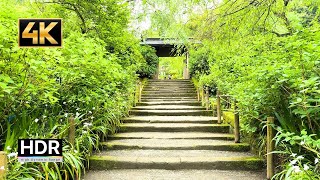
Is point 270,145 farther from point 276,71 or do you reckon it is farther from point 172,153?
point 172,153

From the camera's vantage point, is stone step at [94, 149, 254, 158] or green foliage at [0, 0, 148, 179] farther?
stone step at [94, 149, 254, 158]

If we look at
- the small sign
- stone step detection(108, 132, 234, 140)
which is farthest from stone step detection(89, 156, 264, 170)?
the small sign

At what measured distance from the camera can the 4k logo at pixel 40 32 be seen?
81.8 inches

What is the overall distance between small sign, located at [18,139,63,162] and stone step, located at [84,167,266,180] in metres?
2.13

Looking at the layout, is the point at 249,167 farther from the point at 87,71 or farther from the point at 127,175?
the point at 87,71

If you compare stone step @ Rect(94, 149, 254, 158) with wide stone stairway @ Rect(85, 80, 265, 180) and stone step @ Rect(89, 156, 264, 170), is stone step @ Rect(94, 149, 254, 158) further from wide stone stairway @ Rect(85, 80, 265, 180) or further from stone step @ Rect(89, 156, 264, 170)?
stone step @ Rect(89, 156, 264, 170)

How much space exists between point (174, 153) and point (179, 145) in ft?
1.10

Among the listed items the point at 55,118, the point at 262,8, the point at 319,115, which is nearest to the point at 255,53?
the point at 262,8

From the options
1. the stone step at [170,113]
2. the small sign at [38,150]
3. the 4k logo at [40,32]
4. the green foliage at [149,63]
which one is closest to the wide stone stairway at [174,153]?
the stone step at [170,113]

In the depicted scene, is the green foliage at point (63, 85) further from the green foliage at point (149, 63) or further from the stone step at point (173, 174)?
the green foliage at point (149, 63)

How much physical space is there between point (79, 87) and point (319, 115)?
3103 mm

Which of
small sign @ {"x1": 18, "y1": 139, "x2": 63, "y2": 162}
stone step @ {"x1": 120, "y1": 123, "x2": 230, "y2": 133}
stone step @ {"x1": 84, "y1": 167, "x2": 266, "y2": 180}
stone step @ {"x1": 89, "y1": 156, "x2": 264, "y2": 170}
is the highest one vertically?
small sign @ {"x1": 18, "y1": 139, "x2": 63, "y2": 162}

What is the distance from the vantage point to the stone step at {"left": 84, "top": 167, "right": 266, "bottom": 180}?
401 centimetres

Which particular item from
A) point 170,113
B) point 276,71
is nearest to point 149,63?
point 170,113
